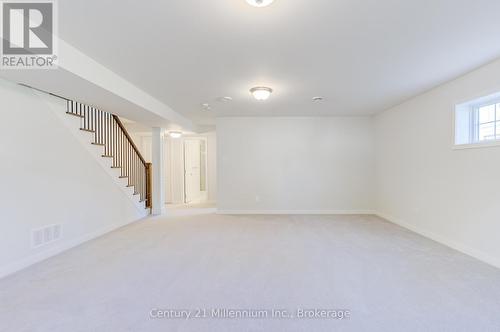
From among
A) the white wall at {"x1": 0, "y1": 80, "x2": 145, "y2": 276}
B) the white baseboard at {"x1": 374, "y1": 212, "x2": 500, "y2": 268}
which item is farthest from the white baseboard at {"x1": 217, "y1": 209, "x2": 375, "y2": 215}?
the white wall at {"x1": 0, "y1": 80, "x2": 145, "y2": 276}

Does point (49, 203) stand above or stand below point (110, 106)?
below

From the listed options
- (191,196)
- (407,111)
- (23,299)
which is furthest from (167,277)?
(191,196)

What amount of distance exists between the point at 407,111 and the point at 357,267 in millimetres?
3129

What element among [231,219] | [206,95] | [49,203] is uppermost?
[206,95]

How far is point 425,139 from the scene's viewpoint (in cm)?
403

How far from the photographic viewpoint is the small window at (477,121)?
312 centimetres

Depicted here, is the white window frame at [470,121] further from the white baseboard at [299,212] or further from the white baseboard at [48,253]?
the white baseboard at [48,253]

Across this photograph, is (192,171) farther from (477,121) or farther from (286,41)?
(477,121)

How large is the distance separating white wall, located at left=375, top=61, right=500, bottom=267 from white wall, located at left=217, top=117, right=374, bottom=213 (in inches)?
44.3

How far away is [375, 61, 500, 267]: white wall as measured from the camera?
116 inches

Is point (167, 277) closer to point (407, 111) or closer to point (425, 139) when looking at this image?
point (425, 139)

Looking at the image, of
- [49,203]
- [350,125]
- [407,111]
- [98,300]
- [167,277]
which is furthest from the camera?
[350,125]

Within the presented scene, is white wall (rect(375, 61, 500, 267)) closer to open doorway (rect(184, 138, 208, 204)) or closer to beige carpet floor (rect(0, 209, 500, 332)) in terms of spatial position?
beige carpet floor (rect(0, 209, 500, 332))

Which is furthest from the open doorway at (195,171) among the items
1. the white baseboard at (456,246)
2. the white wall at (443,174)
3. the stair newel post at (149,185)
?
the white baseboard at (456,246)
